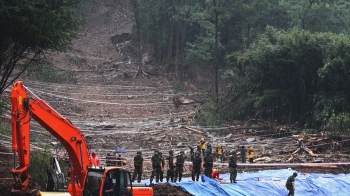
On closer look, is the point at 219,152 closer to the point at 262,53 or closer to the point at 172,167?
the point at 172,167

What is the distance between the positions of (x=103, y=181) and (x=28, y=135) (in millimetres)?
2283

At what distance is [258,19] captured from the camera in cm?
5941

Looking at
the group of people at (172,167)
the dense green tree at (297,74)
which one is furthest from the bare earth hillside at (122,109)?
the dense green tree at (297,74)

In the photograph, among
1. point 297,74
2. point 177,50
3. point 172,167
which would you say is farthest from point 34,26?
point 177,50

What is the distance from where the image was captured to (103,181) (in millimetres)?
15492

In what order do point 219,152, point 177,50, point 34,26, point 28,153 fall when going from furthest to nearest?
1. point 177,50
2. point 219,152
3. point 34,26
4. point 28,153

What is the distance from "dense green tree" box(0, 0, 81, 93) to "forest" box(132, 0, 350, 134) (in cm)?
1761

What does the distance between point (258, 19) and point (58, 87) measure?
20491mm

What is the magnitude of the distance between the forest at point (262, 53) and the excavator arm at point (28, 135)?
72.5 feet

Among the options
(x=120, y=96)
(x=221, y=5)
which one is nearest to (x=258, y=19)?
(x=221, y=5)

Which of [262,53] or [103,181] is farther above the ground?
[262,53]

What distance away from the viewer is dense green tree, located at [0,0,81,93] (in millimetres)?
23516

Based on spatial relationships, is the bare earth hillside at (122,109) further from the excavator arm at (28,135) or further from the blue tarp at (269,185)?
the excavator arm at (28,135)

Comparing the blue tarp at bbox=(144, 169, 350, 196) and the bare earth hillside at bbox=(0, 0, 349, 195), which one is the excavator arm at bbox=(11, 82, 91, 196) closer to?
the bare earth hillside at bbox=(0, 0, 349, 195)
